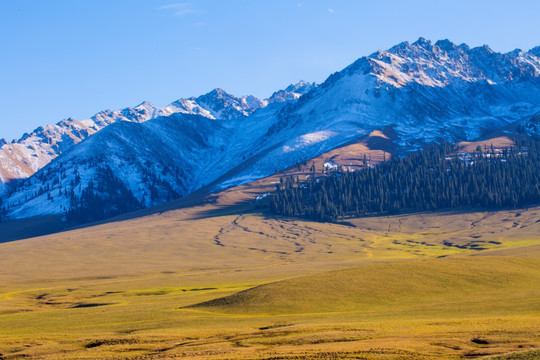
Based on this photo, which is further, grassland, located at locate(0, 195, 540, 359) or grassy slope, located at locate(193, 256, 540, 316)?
grassy slope, located at locate(193, 256, 540, 316)

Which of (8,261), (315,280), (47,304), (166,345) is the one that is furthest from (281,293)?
(8,261)

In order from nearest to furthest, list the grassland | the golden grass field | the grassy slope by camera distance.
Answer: the golden grass field, the grassland, the grassy slope

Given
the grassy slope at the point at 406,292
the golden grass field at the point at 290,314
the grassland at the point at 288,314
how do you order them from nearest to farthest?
the golden grass field at the point at 290,314 → the grassland at the point at 288,314 → the grassy slope at the point at 406,292

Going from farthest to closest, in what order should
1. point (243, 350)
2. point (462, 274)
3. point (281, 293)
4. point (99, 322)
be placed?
1. point (462, 274)
2. point (281, 293)
3. point (99, 322)
4. point (243, 350)

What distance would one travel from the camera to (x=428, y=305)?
80.6 meters

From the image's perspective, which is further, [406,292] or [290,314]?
[406,292]

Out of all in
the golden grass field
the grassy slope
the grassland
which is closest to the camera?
the golden grass field

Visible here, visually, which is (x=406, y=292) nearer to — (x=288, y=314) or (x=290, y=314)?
(x=290, y=314)

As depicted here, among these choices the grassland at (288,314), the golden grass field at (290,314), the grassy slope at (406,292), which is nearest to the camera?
the golden grass field at (290,314)

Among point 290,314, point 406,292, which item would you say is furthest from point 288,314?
point 406,292

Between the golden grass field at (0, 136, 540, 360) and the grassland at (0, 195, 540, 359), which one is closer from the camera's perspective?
the golden grass field at (0, 136, 540, 360)

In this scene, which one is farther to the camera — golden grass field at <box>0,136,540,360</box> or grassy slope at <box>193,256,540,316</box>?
grassy slope at <box>193,256,540,316</box>

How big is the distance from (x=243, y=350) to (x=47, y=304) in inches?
2577

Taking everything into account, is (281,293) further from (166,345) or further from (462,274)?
(166,345)
